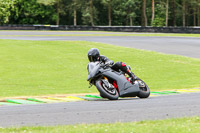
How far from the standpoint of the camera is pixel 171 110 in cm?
812

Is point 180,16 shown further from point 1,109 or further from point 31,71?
point 1,109

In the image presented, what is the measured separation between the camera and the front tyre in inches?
392

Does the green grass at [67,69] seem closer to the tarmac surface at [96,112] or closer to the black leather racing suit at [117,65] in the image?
the black leather racing suit at [117,65]

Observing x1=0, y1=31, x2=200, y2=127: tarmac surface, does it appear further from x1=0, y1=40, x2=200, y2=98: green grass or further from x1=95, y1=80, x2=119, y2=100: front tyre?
x1=0, y1=40, x2=200, y2=98: green grass

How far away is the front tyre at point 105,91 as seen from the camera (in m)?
9.95

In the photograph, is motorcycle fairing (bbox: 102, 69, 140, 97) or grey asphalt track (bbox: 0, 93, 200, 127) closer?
grey asphalt track (bbox: 0, 93, 200, 127)

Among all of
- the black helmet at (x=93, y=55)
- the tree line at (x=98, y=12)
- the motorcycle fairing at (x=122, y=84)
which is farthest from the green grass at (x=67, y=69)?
the tree line at (x=98, y=12)

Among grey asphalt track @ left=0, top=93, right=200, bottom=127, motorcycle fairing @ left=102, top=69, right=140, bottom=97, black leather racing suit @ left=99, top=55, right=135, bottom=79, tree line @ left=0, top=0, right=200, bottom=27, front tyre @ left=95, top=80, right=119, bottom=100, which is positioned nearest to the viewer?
grey asphalt track @ left=0, top=93, right=200, bottom=127

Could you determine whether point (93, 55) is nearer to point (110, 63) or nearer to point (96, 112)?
point (110, 63)

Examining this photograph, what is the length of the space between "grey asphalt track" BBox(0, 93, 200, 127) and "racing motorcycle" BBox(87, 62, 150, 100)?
0.87 meters

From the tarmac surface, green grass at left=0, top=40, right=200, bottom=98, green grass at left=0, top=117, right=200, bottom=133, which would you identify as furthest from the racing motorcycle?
green grass at left=0, top=40, right=200, bottom=98

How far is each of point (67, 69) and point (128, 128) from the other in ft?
46.6

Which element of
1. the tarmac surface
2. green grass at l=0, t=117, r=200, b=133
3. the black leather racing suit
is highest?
the black leather racing suit

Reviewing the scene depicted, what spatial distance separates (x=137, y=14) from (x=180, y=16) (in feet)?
30.1
